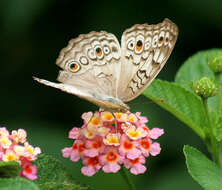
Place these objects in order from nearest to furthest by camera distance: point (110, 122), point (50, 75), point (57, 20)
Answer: point (110, 122) → point (57, 20) → point (50, 75)

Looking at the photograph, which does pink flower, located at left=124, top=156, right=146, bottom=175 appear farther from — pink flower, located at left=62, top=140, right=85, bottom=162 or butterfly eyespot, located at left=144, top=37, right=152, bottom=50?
butterfly eyespot, located at left=144, top=37, right=152, bottom=50

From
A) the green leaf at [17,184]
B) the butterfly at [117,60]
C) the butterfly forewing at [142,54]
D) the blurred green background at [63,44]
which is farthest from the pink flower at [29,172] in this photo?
the blurred green background at [63,44]

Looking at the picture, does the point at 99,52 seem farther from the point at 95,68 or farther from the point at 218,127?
the point at 218,127

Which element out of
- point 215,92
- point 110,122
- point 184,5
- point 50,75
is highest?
point 184,5

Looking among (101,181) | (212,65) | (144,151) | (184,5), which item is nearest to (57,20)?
(184,5)

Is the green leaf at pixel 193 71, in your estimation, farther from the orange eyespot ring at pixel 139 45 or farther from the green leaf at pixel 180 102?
the orange eyespot ring at pixel 139 45

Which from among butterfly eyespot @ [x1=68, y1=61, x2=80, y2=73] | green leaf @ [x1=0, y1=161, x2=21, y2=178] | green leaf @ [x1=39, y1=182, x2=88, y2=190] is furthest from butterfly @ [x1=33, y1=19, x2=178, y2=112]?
green leaf @ [x1=0, y1=161, x2=21, y2=178]

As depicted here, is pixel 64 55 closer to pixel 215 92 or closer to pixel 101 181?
pixel 215 92
